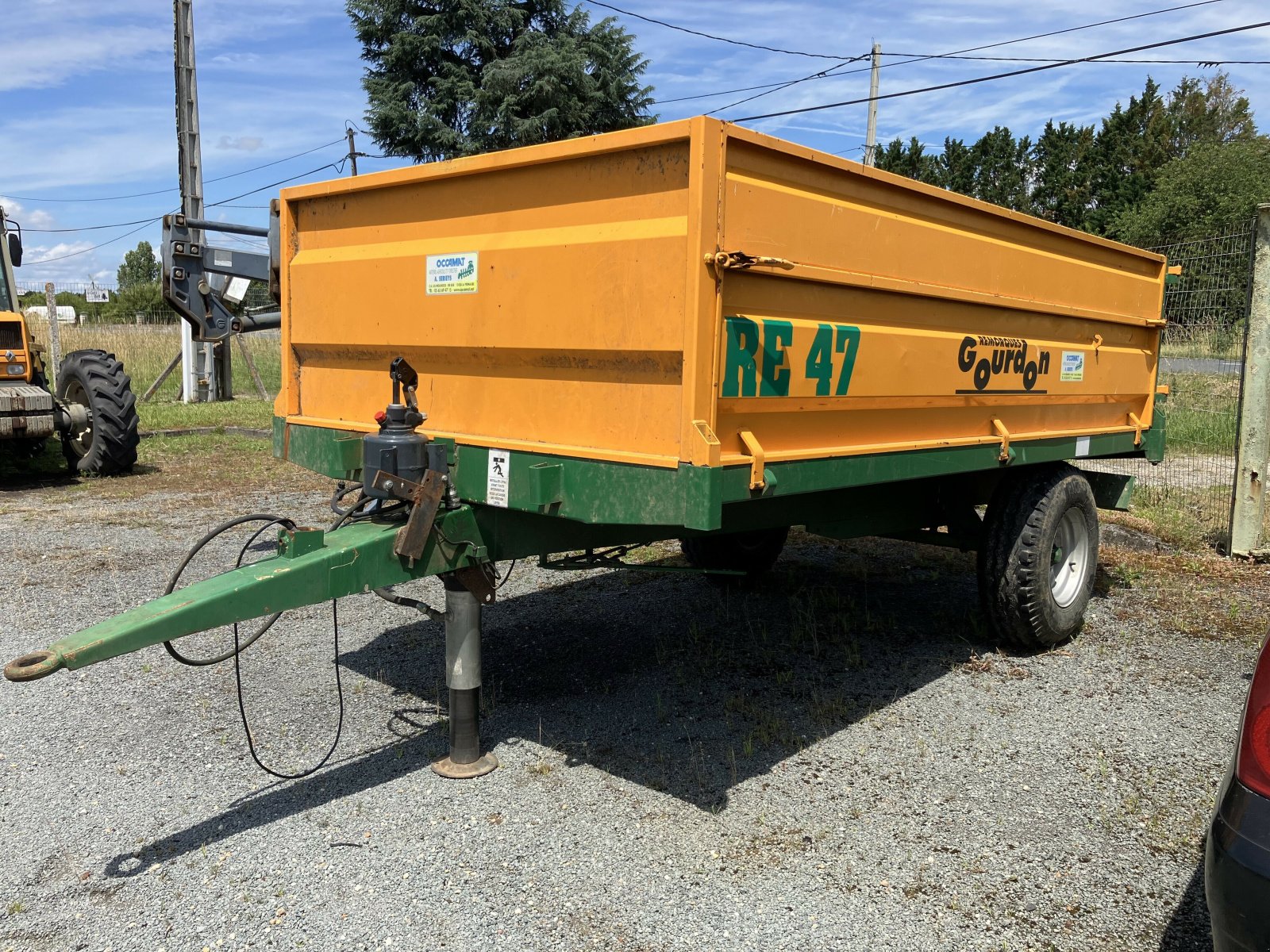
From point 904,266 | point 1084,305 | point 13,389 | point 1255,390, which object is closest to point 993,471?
point 1084,305

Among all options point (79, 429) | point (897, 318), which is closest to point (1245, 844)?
point (897, 318)

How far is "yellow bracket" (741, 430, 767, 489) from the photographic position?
9.66 ft

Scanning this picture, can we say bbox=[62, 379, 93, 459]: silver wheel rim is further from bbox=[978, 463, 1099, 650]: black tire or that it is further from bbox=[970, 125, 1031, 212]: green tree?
bbox=[970, 125, 1031, 212]: green tree

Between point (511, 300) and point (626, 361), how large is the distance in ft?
1.72

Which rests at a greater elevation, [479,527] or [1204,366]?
[1204,366]

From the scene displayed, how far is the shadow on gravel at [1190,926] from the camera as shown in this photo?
261cm

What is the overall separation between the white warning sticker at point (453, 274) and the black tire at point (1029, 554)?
9.29ft

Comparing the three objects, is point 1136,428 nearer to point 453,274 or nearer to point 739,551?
point 739,551

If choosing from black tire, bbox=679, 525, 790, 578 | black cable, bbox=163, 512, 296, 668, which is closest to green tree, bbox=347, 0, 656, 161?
black tire, bbox=679, 525, 790, 578

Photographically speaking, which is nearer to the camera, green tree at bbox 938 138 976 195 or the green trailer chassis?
the green trailer chassis

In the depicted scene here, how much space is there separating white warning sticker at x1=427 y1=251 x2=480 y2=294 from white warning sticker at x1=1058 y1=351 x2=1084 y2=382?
2878 millimetres

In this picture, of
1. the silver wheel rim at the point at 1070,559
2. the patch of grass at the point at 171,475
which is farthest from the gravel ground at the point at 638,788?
the patch of grass at the point at 171,475

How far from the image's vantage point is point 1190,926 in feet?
8.82

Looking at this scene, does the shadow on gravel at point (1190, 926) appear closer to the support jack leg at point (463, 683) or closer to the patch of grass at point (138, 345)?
the support jack leg at point (463, 683)
